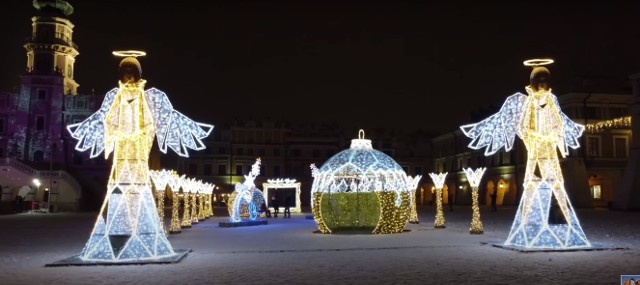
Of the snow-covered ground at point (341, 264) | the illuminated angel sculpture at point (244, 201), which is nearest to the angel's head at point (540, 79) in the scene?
the snow-covered ground at point (341, 264)

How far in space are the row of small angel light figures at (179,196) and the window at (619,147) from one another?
3278 cm

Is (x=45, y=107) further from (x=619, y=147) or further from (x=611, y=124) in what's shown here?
(x=619, y=147)

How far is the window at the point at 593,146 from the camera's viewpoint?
49250 mm

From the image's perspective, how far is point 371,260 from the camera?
513 inches

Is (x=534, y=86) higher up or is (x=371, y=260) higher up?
(x=534, y=86)

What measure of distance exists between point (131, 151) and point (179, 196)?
11.7 metres

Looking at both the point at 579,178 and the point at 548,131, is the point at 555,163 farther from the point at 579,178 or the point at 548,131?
the point at 579,178

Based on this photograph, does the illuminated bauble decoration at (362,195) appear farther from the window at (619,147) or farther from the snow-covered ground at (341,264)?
the window at (619,147)

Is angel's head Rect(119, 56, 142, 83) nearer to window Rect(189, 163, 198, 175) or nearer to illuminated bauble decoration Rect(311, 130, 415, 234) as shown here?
illuminated bauble decoration Rect(311, 130, 415, 234)

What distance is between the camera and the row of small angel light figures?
2141 centimetres

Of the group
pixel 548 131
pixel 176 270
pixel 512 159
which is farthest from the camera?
pixel 512 159

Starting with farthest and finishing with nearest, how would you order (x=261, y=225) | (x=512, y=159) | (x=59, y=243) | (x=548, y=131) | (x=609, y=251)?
(x=512, y=159) → (x=261, y=225) → (x=59, y=243) → (x=548, y=131) → (x=609, y=251)

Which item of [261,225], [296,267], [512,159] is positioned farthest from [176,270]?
[512,159]

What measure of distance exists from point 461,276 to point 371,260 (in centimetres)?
276
